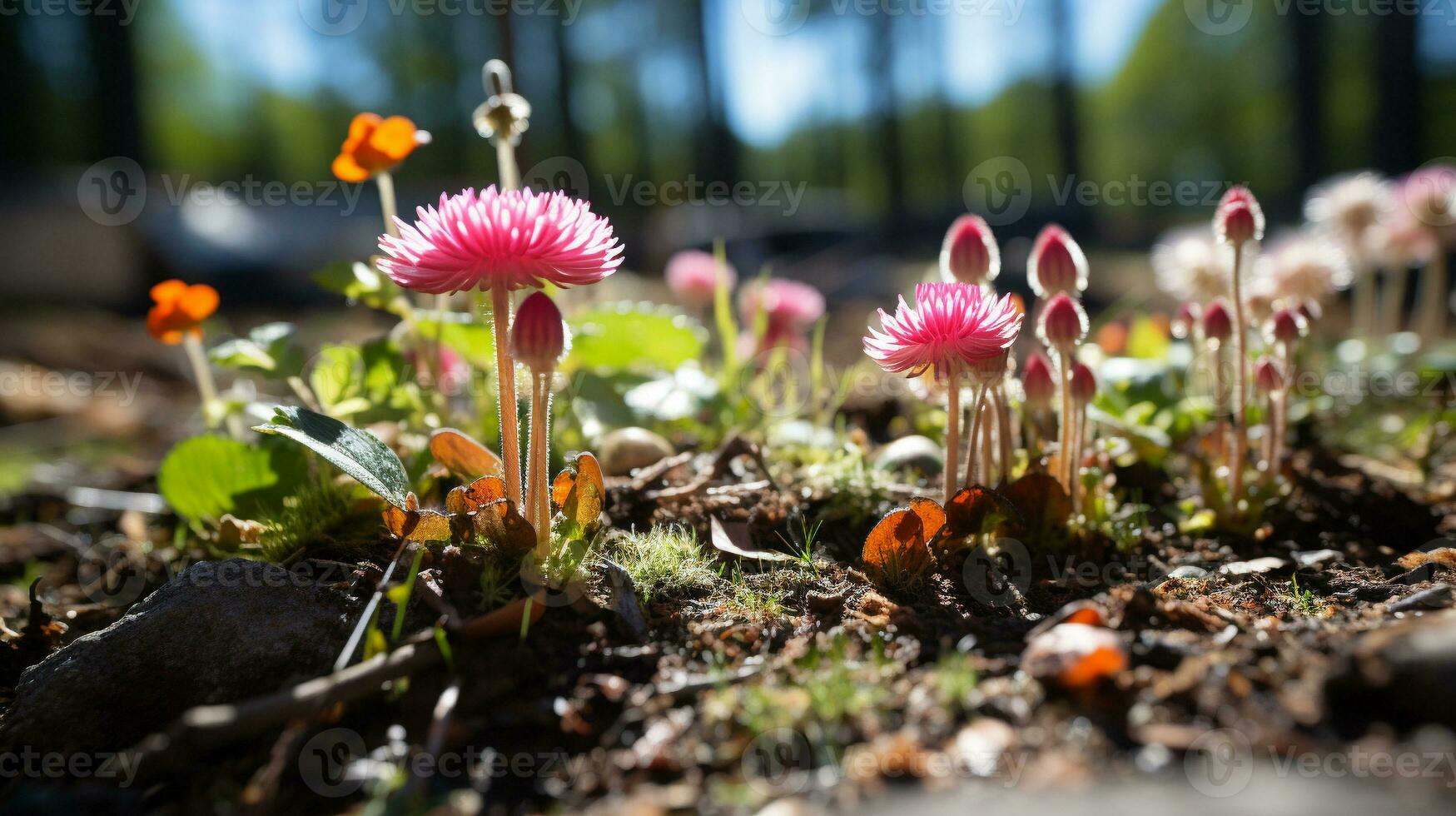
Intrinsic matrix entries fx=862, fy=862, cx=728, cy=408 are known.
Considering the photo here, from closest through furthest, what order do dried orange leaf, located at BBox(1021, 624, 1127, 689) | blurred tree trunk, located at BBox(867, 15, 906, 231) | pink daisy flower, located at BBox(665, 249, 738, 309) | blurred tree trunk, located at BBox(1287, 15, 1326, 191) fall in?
dried orange leaf, located at BBox(1021, 624, 1127, 689) → pink daisy flower, located at BBox(665, 249, 738, 309) → blurred tree trunk, located at BBox(1287, 15, 1326, 191) → blurred tree trunk, located at BBox(867, 15, 906, 231)

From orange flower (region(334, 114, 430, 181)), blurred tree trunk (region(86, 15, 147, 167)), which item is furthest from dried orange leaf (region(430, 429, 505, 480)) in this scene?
blurred tree trunk (region(86, 15, 147, 167))

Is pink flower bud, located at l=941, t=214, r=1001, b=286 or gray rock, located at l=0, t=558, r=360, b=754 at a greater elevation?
pink flower bud, located at l=941, t=214, r=1001, b=286

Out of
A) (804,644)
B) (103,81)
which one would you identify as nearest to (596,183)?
(103,81)

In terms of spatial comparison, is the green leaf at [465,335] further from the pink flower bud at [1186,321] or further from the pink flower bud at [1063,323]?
the pink flower bud at [1186,321]

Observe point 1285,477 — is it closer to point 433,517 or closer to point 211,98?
point 433,517

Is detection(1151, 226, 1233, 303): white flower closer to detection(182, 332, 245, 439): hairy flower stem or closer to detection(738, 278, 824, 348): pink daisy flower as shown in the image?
detection(738, 278, 824, 348): pink daisy flower

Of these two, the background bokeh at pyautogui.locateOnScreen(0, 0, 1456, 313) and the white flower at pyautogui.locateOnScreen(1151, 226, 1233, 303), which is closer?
the white flower at pyautogui.locateOnScreen(1151, 226, 1233, 303)

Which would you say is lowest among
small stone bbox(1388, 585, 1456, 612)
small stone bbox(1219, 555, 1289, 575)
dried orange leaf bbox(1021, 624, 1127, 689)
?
small stone bbox(1219, 555, 1289, 575)

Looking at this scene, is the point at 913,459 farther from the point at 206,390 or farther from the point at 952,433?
the point at 206,390
